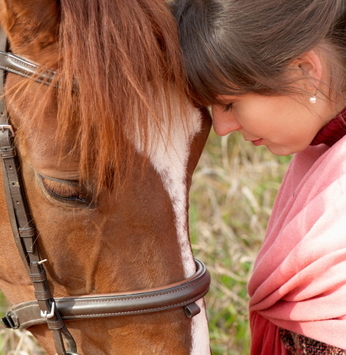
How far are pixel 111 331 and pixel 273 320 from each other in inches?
16.5

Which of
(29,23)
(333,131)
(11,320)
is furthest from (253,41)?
(11,320)

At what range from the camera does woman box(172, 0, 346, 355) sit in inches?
47.4

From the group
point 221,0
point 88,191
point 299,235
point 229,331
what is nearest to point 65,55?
point 88,191

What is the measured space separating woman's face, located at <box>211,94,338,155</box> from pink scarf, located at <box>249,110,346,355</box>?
0.07m

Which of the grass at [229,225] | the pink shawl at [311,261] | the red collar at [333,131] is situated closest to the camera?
the pink shawl at [311,261]

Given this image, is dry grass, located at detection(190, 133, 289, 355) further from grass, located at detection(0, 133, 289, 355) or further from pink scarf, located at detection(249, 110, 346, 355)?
pink scarf, located at detection(249, 110, 346, 355)

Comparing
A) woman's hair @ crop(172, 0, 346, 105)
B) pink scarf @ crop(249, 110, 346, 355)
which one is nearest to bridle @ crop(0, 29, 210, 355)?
pink scarf @ crop(249, 110, 346, 355)

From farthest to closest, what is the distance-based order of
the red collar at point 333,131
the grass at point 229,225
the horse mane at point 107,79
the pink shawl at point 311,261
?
the grass at point 229,225 → the red collar at point 333,131 → the pink shawl at point 311,261 → the horse mane at point 107,79

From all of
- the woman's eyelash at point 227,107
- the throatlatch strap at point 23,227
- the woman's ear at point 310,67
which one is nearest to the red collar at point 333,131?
the woman's ear at point 310,67

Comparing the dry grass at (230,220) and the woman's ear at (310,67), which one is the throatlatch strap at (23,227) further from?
the dry grass at (230,220)

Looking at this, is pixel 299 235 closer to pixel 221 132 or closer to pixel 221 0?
pixel 221 132

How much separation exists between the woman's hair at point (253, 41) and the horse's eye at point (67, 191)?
345mm

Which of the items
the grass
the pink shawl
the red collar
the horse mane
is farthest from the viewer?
the grass

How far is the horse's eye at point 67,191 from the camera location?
1.13 metres
